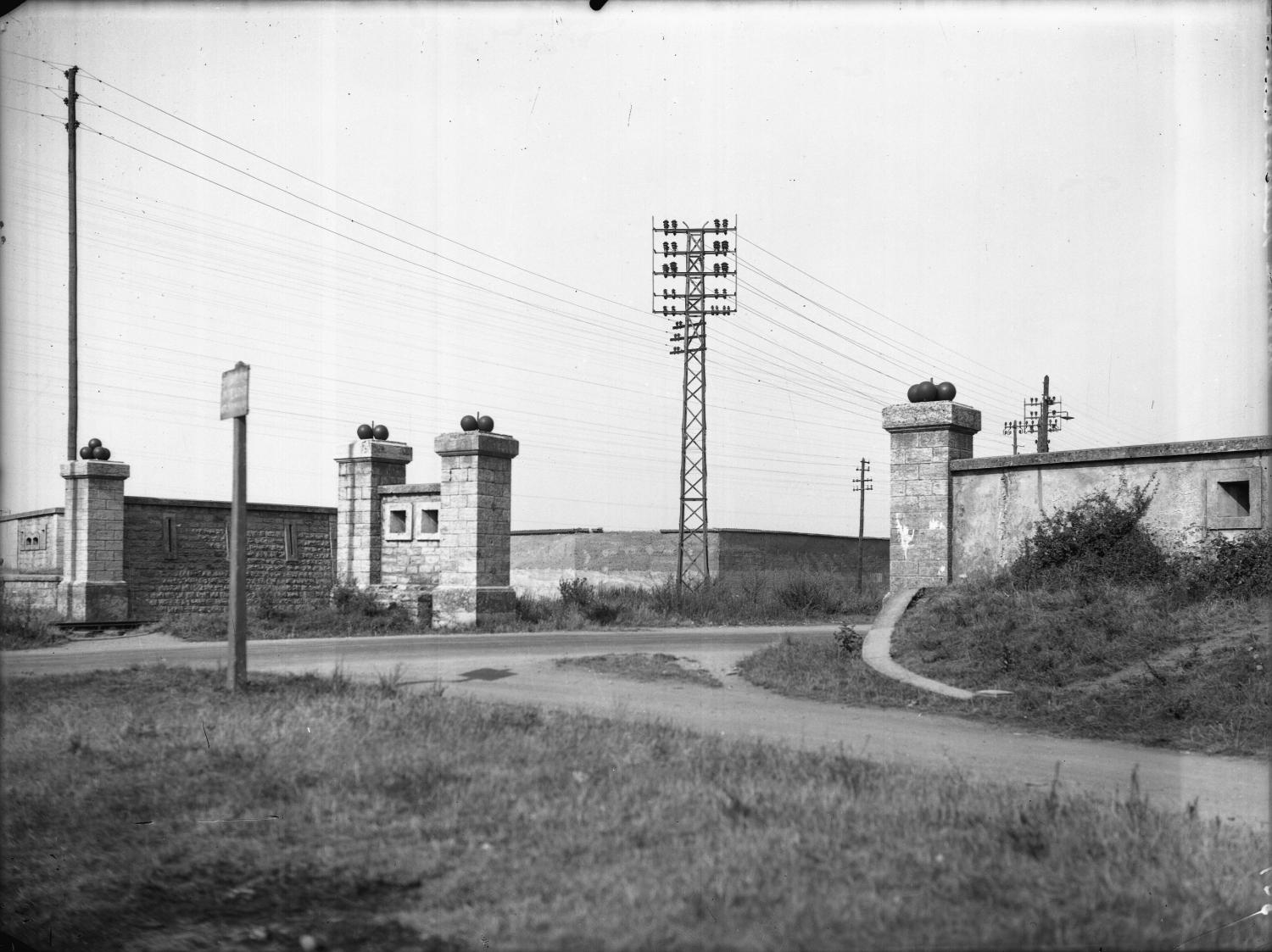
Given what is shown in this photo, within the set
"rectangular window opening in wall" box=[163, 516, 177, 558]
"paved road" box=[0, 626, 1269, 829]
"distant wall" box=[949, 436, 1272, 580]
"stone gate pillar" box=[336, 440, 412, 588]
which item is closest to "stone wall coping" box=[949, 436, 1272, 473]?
"distant wall" box=[949, 436, 1272, 580]

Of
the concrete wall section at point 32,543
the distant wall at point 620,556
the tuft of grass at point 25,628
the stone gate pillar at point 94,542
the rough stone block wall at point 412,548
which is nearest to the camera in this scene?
the tuft of grass at point 25,628

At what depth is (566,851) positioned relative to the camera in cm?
478

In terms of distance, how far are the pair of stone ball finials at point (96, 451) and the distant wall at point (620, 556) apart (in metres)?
17.1

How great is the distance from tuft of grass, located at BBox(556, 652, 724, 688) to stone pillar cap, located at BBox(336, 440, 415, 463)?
413 inches

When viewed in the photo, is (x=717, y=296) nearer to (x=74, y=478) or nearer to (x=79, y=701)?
(x=74, y=478)

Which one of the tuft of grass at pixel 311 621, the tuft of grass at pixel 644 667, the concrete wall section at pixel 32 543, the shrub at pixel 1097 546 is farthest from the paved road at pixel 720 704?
the concrete wall section at pixel 32 543

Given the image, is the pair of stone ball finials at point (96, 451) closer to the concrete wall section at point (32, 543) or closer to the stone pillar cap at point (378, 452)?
the concrete wall section at point (32, 543)

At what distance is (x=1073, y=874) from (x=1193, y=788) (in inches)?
107

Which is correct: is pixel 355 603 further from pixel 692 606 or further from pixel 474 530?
pixel 692 606

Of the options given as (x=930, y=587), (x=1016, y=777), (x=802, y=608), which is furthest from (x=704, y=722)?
(x=802, y=608)

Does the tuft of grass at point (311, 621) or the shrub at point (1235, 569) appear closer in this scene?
the shrub at point (1235, 569)

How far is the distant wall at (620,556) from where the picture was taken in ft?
123

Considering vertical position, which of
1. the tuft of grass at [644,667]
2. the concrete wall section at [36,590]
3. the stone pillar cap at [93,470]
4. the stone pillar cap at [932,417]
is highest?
the stone pillar cap at [932,417]

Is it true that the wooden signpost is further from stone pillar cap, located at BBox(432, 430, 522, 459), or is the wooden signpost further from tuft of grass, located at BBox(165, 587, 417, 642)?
stone pillar cap, located at BBox(432, 430, 522, 459)
